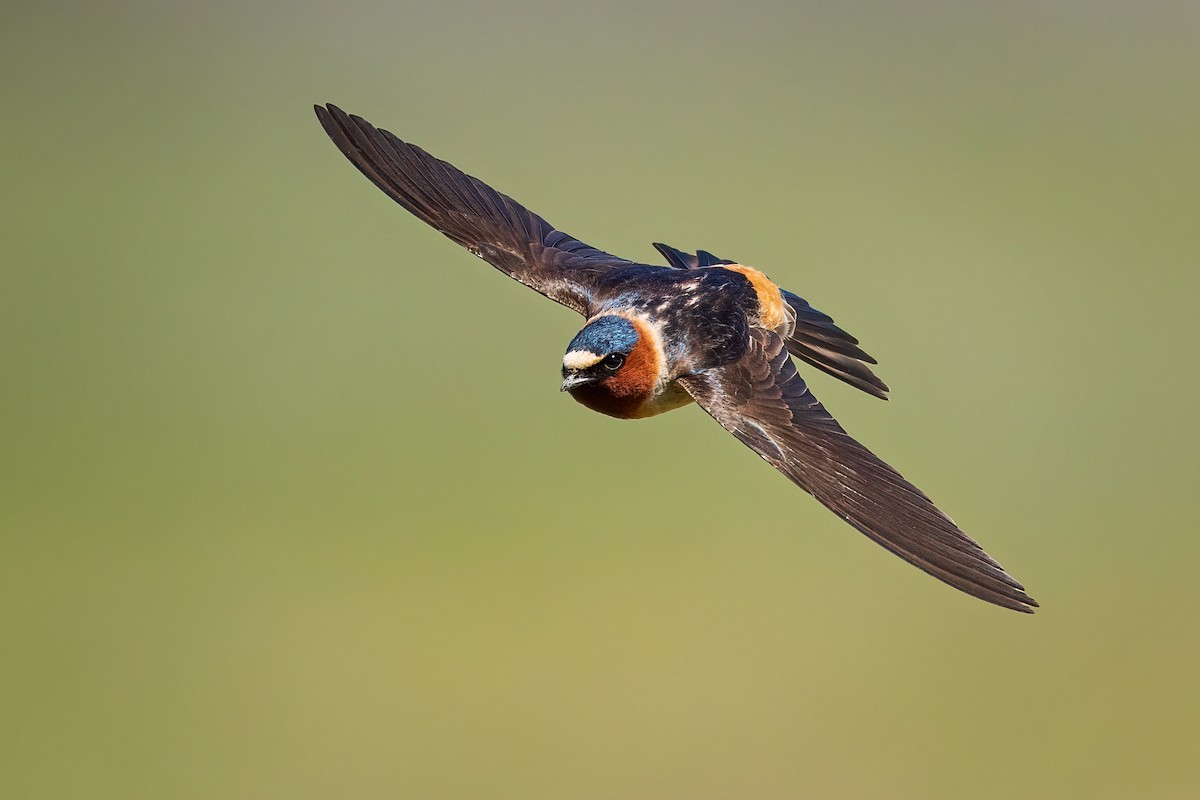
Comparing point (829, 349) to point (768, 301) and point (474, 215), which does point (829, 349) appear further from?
point (474, 215)

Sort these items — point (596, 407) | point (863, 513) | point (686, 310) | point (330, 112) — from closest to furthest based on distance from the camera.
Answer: point (863, 513)
point (596, 407)
point (686, 310)
point (330, 112)

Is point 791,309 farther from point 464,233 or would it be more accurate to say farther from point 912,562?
point 912,562

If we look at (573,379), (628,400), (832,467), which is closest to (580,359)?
(573,379)

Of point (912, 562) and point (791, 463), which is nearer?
point (912, 562)

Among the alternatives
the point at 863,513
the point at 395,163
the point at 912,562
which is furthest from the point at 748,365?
the point at 395,163

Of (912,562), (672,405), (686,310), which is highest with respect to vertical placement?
(686,310)

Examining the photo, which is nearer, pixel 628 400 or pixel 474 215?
pixel 628 400
